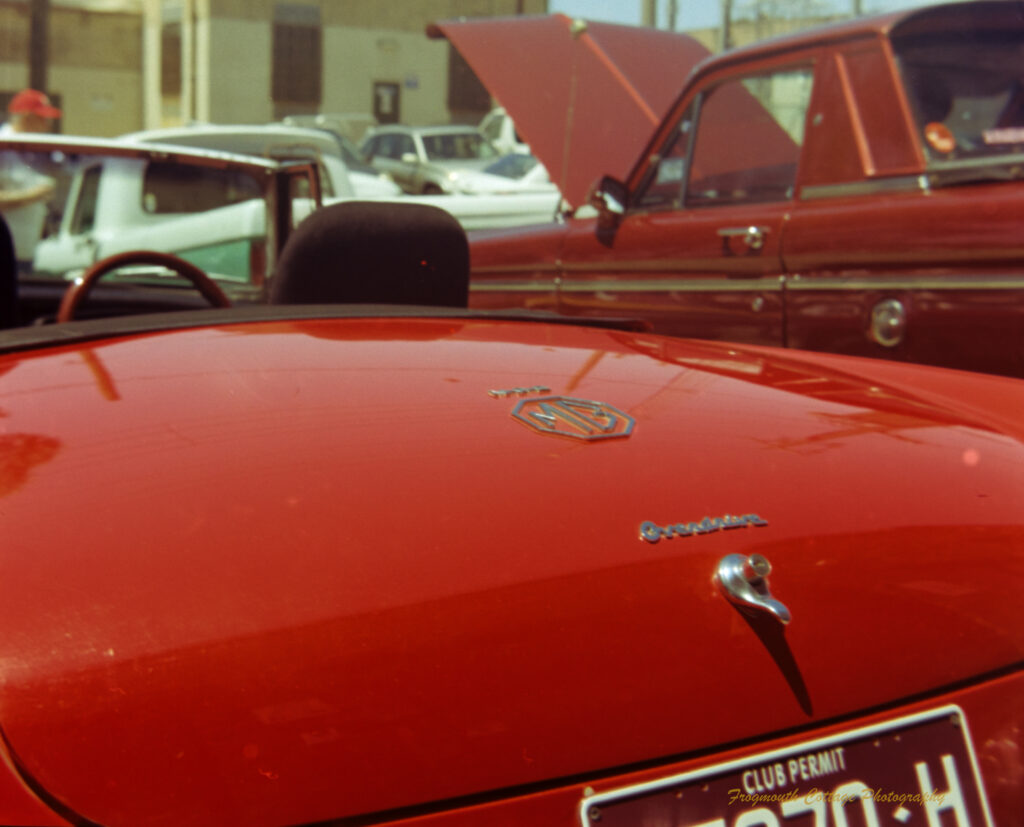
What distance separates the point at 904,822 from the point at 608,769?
1.16ft

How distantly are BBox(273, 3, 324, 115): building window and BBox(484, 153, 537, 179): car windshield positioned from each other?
19008 millimetres

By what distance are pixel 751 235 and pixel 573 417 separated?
291 cm

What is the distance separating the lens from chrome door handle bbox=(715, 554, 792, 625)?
1374mm

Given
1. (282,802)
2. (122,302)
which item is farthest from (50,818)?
(122,302)

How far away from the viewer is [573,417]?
67.2 inches


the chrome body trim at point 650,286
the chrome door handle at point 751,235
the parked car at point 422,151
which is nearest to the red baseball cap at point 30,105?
the chrome body trim at point 650,286

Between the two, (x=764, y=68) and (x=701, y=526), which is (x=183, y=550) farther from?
(x=764, y=68)

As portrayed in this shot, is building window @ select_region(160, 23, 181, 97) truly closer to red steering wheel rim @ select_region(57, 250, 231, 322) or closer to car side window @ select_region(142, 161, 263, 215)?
car side window @ select_region(142, 161, 263, 215)

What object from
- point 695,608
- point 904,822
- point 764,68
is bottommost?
point 904,822

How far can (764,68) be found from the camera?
481cm

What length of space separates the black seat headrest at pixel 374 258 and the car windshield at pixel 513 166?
14.7 metres

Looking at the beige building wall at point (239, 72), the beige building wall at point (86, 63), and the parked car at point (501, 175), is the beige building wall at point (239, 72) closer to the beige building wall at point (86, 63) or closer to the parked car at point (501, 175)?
the beige building wall at point (86, 63)

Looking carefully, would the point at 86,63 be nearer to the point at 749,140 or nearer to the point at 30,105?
the point at 30,105

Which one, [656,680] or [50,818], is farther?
[656,680]
